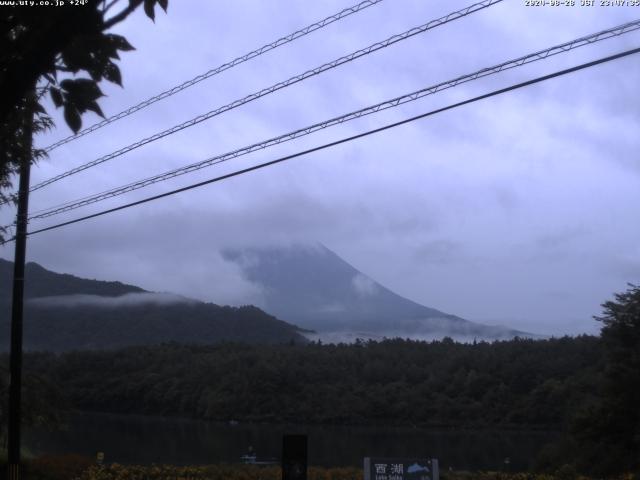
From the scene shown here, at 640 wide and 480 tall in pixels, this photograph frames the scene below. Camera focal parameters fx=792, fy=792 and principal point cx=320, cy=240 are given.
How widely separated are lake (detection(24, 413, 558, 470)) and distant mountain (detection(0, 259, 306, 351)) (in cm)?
2646

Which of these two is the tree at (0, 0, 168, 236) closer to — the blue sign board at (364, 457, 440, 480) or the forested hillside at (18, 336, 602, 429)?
the blue sign board at (364, 457, 440, 480)

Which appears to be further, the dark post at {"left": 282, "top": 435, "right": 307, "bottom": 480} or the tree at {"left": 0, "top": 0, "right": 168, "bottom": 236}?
the dark post at {"left": 282, "top": 435, "right": 307, "bottom": 480}

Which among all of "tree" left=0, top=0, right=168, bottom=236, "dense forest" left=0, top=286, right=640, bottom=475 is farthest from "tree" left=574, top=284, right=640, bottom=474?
"tree" left=0, top=0, right=168, bottom=236

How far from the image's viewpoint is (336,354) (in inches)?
2288

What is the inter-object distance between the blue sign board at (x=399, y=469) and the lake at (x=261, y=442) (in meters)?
12.5

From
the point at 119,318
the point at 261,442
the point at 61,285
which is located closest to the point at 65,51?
the point at 261,442

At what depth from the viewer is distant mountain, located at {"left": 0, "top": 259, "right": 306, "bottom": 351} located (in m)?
73.3

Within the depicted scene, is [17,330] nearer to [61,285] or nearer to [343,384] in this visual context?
[343,384]

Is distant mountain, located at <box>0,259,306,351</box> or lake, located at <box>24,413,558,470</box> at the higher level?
distant mountain, located at <box>0,259,306,351</box>

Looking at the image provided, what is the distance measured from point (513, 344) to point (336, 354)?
12.7 m

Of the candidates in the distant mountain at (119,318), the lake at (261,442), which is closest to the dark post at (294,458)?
the lake at (261,442)

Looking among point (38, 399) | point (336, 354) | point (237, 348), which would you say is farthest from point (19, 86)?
point (237, 348)

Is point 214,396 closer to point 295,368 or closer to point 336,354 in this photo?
point 295,368

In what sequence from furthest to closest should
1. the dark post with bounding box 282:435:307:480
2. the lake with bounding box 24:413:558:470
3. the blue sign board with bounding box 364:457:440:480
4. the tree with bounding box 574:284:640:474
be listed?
the lake with bounding box 24:413:558:470
the tree with bounding box 574:284:640:474
the blue sign board with bounding box 364:457:440:480
the dark post with bounding box 282:435:307:480
